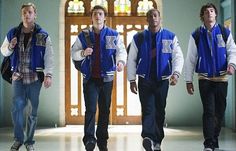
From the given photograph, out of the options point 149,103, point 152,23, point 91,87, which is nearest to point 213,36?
point 152,23

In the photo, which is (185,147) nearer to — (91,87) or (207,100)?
(207,100)

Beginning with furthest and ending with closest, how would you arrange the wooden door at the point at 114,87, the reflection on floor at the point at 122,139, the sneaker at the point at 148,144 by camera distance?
the wooden door at the point at 114,87 < the reflection on floor at the point at 122,139 < the sneaker at the point at 148,144

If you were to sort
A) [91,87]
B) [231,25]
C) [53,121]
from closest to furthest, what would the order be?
[91,87] → [231,25] → [53,121]

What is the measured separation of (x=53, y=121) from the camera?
8727 mm

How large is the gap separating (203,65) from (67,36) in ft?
14.6

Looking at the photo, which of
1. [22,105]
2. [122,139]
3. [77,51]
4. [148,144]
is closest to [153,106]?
[148,144]

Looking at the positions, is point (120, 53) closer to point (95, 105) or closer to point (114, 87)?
point (95, 105)

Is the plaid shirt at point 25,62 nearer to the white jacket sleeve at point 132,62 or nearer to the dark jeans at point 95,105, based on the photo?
the dark jeans at point 95,105

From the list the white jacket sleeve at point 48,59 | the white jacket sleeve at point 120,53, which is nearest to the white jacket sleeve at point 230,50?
the white jacket sleeve at point 120,53

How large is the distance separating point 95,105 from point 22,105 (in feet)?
2.48

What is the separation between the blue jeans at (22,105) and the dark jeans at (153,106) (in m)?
1.09

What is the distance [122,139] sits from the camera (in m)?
6.72

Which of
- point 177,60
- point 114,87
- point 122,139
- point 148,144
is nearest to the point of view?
point 148,144

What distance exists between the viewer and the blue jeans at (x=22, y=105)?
4.98 metres
